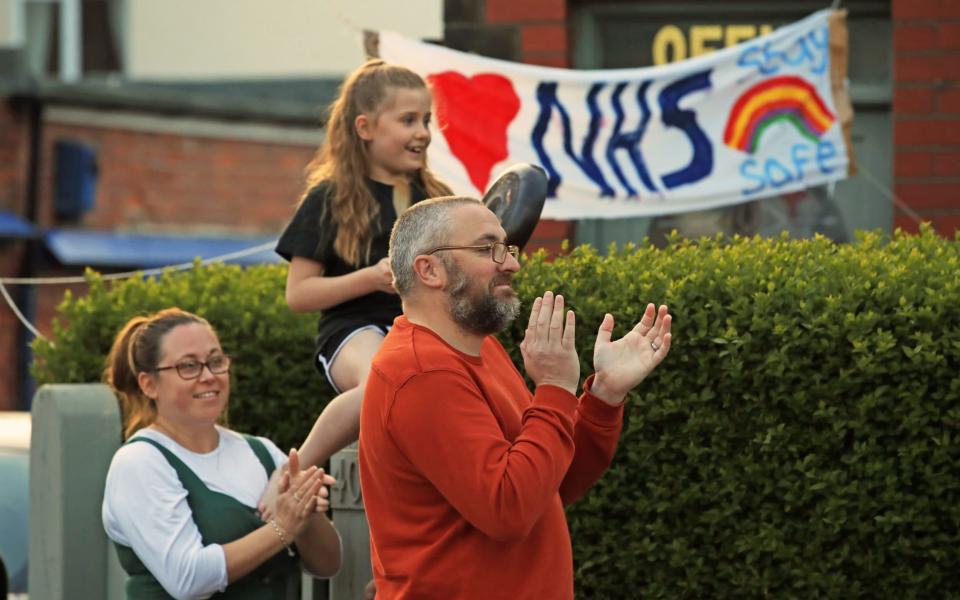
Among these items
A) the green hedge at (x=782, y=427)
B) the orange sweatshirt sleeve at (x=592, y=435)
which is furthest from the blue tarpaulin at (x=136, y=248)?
the orange sweatshirt sleeve at (x=592, y=435)

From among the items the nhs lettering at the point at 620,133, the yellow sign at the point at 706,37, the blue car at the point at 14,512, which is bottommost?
the blue car at the point at 14,512

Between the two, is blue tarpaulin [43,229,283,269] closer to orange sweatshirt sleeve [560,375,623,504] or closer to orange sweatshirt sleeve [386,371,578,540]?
orange sweatshirt sleeve [560,375,623,504]

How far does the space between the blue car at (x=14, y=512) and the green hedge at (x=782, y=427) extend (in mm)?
2597

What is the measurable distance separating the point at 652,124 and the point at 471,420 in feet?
15.2

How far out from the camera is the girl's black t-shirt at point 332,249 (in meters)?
5.51

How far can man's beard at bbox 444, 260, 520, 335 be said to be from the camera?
3980 mm

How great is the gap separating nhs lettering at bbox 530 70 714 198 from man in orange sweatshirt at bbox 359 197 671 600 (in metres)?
4.18

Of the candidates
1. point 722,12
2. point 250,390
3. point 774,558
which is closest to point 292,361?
point 250,390

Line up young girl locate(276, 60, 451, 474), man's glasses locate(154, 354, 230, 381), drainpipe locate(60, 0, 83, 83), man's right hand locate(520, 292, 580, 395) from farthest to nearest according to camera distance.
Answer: drainpipe locate(60, 0, 83, 83) → young girl locate(276, 60, 451, 474) → man's glasses locate(154, 354, 230, 381) → man's right hand locate(520, 292, 580, 395)

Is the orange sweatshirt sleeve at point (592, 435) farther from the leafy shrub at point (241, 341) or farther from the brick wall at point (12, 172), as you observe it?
the brick wall at point (12, 172)

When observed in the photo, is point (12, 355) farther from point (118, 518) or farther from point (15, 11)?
point (118, 518)

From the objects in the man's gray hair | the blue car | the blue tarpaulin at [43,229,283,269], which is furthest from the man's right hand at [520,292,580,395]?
the blue tarpaulin at [43,229,283,269]

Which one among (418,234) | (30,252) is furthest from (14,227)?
(418,234)

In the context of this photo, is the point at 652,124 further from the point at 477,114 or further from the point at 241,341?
the point at 241,341
